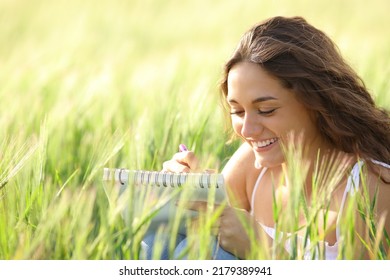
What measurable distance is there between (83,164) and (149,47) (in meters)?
4.15

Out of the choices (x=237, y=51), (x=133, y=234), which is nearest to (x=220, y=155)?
(x=237, y=51)

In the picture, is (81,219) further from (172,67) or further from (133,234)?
(172,67)

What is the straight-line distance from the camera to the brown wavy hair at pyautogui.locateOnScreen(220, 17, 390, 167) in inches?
72.6

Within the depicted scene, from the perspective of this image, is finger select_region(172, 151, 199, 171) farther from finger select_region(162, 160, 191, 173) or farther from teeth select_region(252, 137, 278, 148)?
teeth select_region(252, 137, 278, 148)

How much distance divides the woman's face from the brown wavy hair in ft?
0.07

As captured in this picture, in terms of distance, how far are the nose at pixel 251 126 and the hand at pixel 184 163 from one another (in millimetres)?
147

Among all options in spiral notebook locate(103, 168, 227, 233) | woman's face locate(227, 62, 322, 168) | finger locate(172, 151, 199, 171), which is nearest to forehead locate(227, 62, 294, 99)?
woman's face locate(227, 62, 322, 168)

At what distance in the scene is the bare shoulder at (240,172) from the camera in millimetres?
2094

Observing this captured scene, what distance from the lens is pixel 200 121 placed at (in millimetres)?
2238

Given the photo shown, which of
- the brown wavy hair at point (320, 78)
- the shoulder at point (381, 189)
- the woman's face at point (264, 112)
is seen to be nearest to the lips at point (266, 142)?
the woman's face at point (264, 112)

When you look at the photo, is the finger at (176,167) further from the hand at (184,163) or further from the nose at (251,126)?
the nose at (251,126)

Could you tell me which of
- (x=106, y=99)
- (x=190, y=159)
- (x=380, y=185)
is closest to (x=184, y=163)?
(x=190, y=159)

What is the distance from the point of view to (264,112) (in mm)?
1787

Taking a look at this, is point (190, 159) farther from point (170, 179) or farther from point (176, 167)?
point (170, 179)
